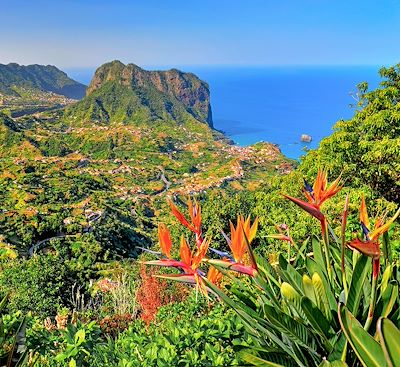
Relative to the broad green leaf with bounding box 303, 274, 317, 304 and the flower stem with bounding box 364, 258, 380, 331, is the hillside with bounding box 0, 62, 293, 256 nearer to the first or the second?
the broad green leaf with bounding box 303, 274, 317, 304

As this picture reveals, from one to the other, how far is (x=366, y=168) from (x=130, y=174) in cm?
5053

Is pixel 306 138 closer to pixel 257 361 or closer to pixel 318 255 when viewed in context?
pixel 318 255

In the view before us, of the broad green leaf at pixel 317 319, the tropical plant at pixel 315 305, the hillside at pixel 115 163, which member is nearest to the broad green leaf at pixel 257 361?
the tropical plant at pixel 315 305

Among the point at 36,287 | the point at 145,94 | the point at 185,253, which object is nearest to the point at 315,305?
the point at 185,253

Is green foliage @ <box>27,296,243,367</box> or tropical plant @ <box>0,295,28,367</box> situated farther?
tropical plant @ <box>0,295,28,367</box>

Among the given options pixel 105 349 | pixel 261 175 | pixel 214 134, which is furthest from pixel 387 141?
pixel 214 134

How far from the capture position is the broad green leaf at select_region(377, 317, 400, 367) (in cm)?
95

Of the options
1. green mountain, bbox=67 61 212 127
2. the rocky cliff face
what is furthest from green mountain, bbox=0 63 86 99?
green mountain, bbox=67 61 212 127

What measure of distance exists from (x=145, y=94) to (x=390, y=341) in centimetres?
10156

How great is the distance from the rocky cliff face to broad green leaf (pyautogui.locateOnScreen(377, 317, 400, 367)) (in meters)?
89.7

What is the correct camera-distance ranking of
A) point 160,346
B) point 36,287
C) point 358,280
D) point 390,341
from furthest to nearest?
point 36,287 < point 160,346 < point 358,280 < point 390,341

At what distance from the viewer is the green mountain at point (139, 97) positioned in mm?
88500

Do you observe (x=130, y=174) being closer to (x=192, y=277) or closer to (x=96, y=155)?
(x=96, y=155)

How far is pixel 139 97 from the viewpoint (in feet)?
314
